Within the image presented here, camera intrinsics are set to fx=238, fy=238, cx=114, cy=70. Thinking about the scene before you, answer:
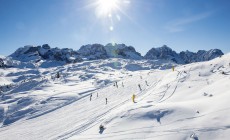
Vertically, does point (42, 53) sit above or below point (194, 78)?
above

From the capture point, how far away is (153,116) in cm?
1333

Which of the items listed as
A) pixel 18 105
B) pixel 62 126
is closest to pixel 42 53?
pixel 18 105

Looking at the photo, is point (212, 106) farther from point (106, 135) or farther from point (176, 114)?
point (106, 135)

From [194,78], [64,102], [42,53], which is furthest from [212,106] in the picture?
[42,53]

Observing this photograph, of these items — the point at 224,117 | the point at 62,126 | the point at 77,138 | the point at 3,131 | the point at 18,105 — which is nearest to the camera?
the point at 224,117

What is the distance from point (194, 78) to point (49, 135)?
555 inches

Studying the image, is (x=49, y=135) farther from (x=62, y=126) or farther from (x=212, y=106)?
(x=212, y=106)

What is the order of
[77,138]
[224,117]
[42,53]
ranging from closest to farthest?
[224,117] → [77,138] → [42,53]

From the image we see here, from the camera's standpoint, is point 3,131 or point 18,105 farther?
point 18,105

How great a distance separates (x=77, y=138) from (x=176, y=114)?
5.70 m

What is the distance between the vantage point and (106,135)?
12625mm

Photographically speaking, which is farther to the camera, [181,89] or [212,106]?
[181,89]

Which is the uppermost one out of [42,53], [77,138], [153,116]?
[42,53]

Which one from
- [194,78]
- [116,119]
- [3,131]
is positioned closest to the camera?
[116,119]
